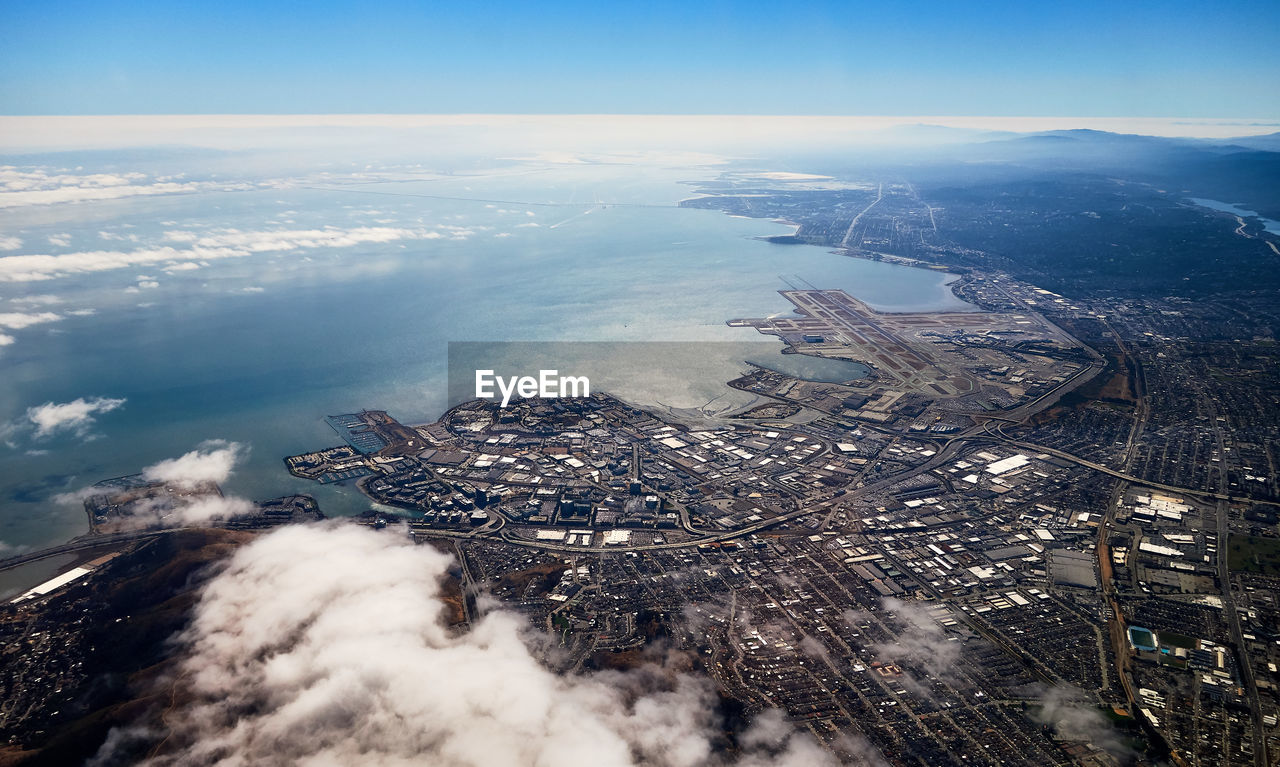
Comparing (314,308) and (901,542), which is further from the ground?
(314,308)

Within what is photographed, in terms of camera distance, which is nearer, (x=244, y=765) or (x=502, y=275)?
(x=244, y=765)

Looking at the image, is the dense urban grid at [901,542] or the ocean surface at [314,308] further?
the ocean surface at [314,308]

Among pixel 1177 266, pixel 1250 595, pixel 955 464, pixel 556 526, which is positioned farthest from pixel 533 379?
pixel 1177 266

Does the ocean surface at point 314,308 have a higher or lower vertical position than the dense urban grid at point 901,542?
higher

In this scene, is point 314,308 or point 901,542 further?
point 314,308

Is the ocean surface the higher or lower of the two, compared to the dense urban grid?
higher

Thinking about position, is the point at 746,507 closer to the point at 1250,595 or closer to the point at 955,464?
the point at 955,464

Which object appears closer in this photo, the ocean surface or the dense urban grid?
the dense urban grid

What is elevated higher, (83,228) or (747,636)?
(83,228)
